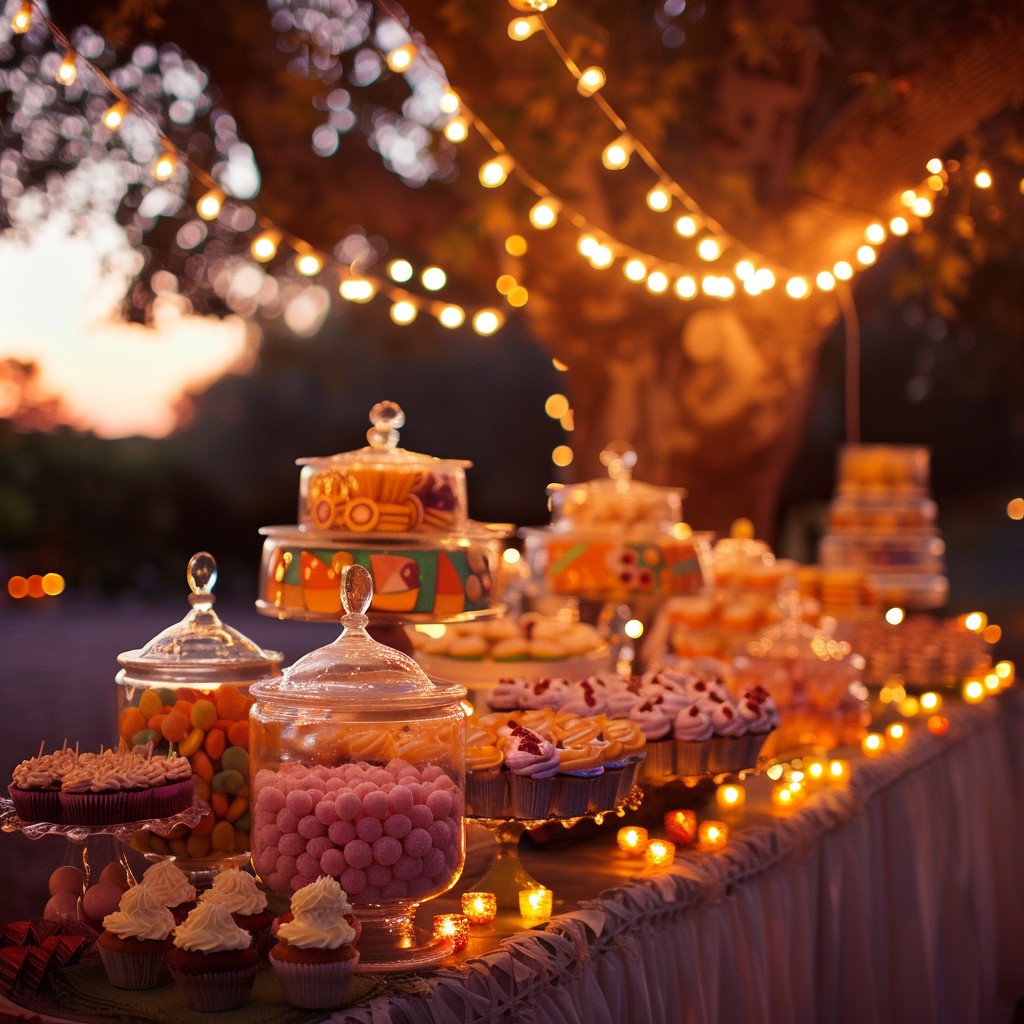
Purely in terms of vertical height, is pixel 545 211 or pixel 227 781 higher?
pixel 545 211

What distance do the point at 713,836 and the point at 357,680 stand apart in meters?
0.93

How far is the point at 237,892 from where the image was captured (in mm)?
1742

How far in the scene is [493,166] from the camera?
13.3ft

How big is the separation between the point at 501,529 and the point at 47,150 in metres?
3.20

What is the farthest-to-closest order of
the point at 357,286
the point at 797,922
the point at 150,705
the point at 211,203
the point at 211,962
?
the point at 357,286
the point at 211,203
the point at 797,922
the point at 150,705
the point at 211,962

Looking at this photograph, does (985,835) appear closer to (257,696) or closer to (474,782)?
(474,782)

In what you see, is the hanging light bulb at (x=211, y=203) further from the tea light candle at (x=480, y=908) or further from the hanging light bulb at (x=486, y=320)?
the tea light candle at (x=480, y=908)

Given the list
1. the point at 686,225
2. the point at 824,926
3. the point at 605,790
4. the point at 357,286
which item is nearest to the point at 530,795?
the point at 605,790

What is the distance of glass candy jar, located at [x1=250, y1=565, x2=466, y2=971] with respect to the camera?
182cm

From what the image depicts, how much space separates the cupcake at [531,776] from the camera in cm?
215

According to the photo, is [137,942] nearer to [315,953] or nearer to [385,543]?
[315,953]

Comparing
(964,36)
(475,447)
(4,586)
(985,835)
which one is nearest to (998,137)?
(964,36)

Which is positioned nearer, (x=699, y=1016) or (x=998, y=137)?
(x=699, y=1016)

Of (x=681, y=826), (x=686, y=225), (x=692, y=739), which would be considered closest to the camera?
(x=681, y=826)
